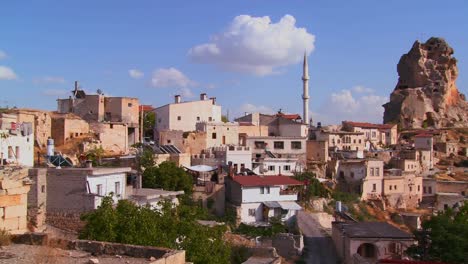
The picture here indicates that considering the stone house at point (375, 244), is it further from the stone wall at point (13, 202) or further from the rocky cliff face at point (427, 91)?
the rocky cliff face at point (427, 91)

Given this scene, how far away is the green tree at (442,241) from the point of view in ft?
84.2

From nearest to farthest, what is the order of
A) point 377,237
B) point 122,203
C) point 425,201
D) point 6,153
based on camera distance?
point 122,203
point 6,153
point 377,237
point 425,201

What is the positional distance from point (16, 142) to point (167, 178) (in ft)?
32.2

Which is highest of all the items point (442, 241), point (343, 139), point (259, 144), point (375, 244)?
point (343, 139)

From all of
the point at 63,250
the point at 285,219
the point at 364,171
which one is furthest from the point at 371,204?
the point at 63,250

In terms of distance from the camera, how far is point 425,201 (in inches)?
2210

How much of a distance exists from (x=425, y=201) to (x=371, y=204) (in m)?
9.09

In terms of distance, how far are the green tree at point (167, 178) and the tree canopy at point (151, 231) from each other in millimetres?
13971

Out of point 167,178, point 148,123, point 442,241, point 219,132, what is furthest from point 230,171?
point 442,241

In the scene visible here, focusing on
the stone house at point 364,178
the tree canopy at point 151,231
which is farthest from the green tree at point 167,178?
the stone house at point 364,178

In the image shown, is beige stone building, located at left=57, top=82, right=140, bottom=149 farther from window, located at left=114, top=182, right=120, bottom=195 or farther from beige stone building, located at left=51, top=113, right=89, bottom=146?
window, located at left=114, top=182, right=120, bottom=195

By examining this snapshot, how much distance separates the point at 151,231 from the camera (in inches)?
648

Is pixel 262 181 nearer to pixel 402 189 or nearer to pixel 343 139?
pixel 402 189

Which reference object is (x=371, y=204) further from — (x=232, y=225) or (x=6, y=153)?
(x=6, y=153)
